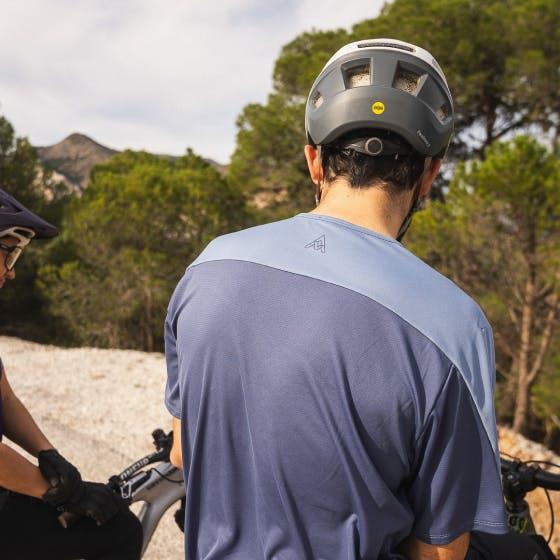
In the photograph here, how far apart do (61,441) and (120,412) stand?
50.1 inches

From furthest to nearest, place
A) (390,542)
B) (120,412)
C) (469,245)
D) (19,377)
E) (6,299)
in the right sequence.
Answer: (6,299) < (469,245) < (19,377) < (120,412) < (390,542)

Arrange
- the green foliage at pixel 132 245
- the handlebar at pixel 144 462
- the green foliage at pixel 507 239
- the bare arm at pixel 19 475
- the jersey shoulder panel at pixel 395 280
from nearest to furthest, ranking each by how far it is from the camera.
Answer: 1. the jersey shoulder panel at pixel 395 280
2. the bare arm at pixel 19 475
3. the handlebar at pixel 144 462
4. the green foliage at pixel 507 239
5. the green foliage at pixel 132 245

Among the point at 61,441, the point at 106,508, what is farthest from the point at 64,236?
the point at 106,508

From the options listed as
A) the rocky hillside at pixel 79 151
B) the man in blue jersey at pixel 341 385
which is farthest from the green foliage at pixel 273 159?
the rocky hillside at pixel 79 151

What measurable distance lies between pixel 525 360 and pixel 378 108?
9.79 m

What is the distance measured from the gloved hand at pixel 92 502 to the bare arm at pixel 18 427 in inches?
12.3

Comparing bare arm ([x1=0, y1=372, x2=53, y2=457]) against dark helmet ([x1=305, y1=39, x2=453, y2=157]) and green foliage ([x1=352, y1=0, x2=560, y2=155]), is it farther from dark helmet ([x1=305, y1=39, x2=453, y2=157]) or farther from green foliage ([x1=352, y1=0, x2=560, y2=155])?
green foliage ([x1=352, y1=0, x2=560, y2=155])

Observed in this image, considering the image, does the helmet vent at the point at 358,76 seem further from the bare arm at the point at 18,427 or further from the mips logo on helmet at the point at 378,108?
the bare arm at the point at 18,427

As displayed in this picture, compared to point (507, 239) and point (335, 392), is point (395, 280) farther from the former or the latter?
point (507, 239)

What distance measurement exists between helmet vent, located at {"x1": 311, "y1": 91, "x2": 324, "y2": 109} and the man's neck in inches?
11.7

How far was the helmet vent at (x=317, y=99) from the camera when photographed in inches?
51.4

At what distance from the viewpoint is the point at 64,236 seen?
17203mm

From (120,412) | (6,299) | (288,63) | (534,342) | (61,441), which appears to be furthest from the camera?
(6,299)

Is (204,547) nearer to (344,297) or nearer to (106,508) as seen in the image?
(344,297)
